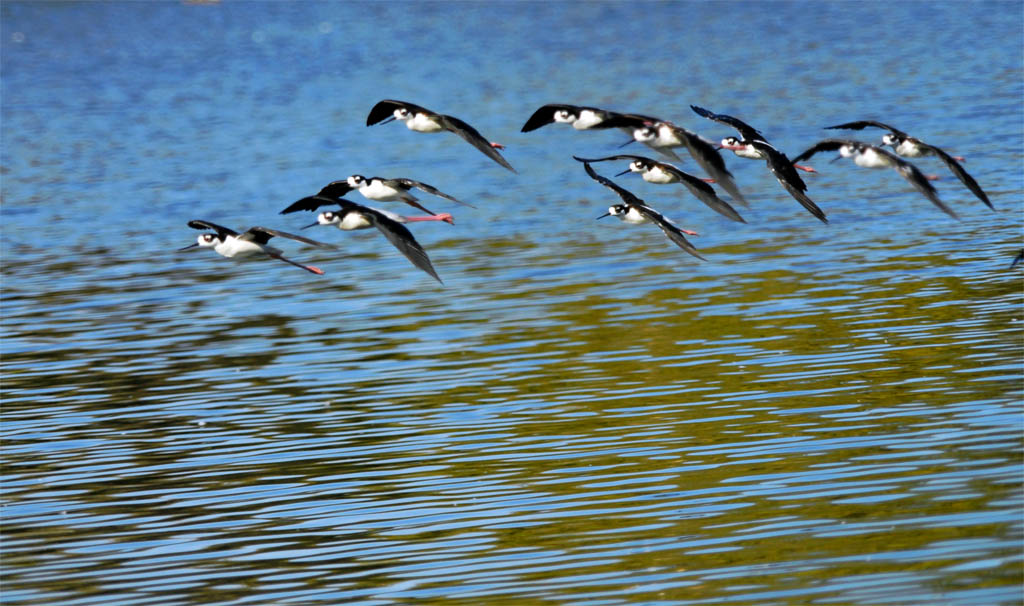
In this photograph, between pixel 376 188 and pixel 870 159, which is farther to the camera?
pixel 376 188

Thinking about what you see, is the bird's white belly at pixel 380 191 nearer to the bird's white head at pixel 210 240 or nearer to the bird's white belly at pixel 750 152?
the bird's white head at pixel 210 240

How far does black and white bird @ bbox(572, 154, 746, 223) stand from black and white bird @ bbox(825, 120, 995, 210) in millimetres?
1285

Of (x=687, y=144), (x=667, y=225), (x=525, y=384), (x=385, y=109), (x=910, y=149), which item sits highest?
(x=385, y=109)

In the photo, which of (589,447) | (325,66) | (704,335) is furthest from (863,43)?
(589,447)

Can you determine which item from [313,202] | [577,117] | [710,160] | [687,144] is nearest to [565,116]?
[577,117]

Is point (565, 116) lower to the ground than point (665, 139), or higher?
higher

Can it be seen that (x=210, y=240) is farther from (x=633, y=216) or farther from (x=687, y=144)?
(x=687, y=144)

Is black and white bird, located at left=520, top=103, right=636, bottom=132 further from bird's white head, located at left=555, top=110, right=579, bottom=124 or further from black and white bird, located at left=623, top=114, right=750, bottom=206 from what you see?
black and white bird, located at left=623, top=114, right=750, bottom=206

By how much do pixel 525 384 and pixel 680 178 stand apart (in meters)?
3.32

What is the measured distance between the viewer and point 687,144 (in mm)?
15586

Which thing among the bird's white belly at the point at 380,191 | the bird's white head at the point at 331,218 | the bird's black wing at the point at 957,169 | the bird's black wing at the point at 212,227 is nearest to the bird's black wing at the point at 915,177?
the bird's black wing at the point at 957,169

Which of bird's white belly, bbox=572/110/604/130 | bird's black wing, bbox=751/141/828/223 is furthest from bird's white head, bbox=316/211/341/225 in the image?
bird's black wing, bbox=751/141/828/223

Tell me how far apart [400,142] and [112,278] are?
16802 mm

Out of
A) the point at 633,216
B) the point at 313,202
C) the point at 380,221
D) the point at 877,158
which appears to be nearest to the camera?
the point at 380,221
